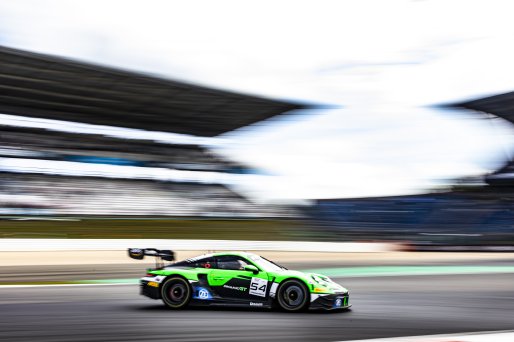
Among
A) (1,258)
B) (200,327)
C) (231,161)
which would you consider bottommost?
(200,327)

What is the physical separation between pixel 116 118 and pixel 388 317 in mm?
30831

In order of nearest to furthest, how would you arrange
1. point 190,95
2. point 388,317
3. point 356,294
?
1. point 388,317
2. point 356,294
3. point 190,95

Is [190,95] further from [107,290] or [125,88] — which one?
[107,290]

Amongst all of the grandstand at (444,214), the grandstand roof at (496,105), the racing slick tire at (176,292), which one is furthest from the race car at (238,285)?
the grandstand roof at (496,105)

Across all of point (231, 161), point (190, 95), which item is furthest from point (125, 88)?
point (231, 161)

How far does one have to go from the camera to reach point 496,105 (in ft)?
118

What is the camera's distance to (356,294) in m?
11.2

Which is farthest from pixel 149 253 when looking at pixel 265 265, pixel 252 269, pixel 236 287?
pixel 265 265

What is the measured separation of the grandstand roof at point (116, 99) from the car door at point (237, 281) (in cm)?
2049

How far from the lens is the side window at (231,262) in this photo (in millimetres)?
8836

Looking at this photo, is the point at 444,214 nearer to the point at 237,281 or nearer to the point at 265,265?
the point at 265,265

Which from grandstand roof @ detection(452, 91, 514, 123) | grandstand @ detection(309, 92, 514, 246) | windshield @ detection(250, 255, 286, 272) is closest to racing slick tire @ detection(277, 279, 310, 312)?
windshield @ detection(250, 255, 286, 272)

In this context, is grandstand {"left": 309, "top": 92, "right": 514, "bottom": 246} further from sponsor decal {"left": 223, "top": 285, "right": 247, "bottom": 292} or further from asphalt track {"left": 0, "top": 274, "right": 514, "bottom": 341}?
sponsor decal {"left": 223, "top": 285, "right": 247, "bottom": 292}

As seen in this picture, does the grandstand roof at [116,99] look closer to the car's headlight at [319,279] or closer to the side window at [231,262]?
the side window at [231,262]
